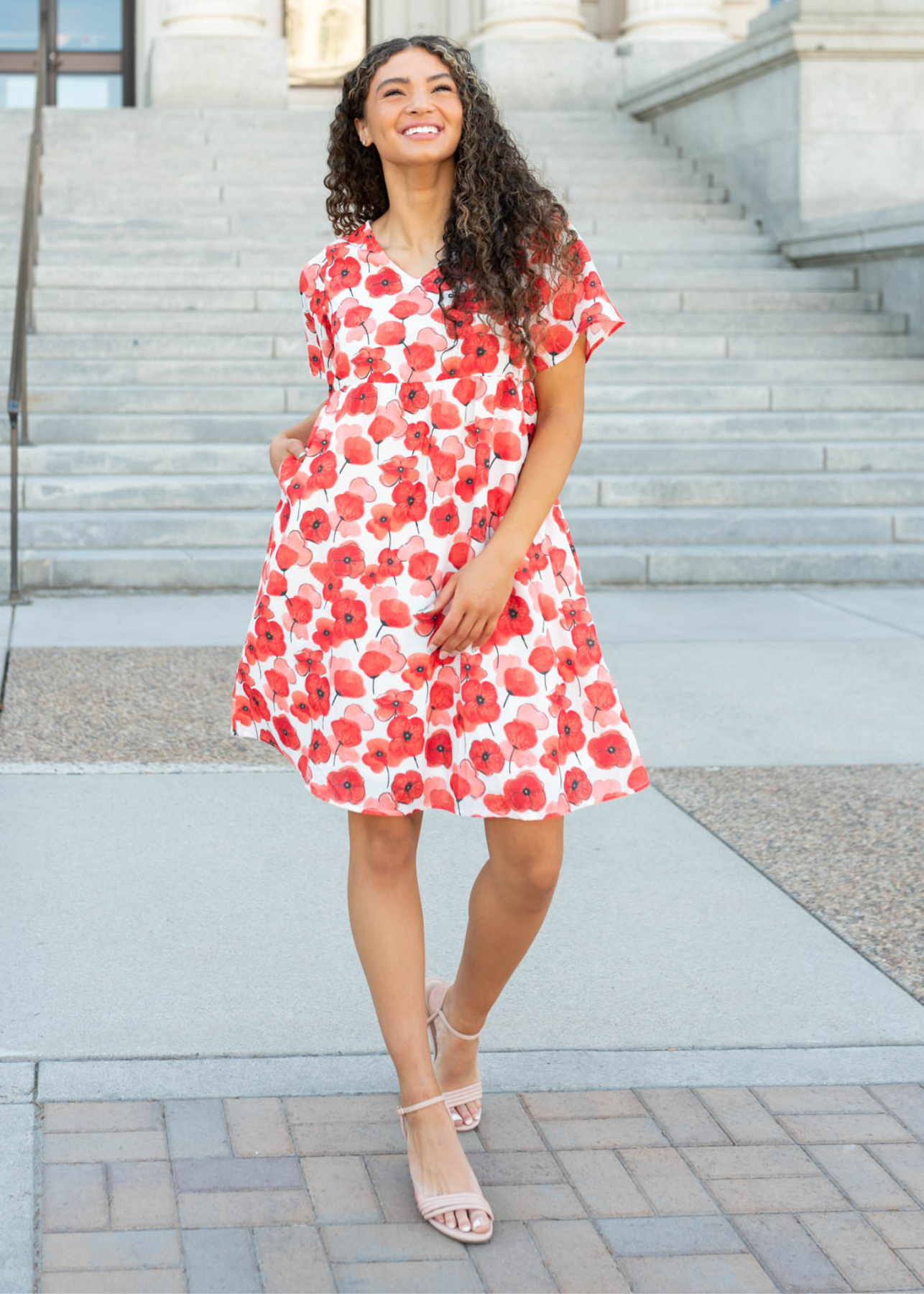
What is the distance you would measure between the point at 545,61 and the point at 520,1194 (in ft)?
48.6

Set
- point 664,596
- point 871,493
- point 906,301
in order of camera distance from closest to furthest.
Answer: point 664,596 < point 871,493 < point 906,301

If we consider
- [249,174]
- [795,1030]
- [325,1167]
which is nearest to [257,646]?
[325,1167]

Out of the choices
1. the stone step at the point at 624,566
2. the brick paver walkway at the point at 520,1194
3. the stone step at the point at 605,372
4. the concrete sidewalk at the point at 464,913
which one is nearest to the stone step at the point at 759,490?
the stone step at the point at 624,566

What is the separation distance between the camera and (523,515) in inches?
98.7

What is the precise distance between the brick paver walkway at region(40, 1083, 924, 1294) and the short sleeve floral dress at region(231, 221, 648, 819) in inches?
24.1

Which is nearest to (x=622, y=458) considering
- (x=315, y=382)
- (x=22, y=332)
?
(x=315, y=382)

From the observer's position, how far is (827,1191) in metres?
2.61

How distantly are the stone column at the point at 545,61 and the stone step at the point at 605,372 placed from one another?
6146 mm

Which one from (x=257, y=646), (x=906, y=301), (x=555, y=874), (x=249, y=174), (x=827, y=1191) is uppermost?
(x=249, y=174)

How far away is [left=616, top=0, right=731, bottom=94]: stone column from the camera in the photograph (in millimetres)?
16000

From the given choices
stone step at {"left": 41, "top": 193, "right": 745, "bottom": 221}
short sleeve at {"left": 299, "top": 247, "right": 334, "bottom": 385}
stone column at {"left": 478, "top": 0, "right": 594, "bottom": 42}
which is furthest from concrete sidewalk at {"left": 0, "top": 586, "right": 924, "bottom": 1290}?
stone column at {"left": 478, "top": 0, "right": 594, "bottom": 42}

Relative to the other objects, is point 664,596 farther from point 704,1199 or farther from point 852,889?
point 704,1199

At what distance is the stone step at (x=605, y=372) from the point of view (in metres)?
10.0

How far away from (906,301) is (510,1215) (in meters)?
9.97
